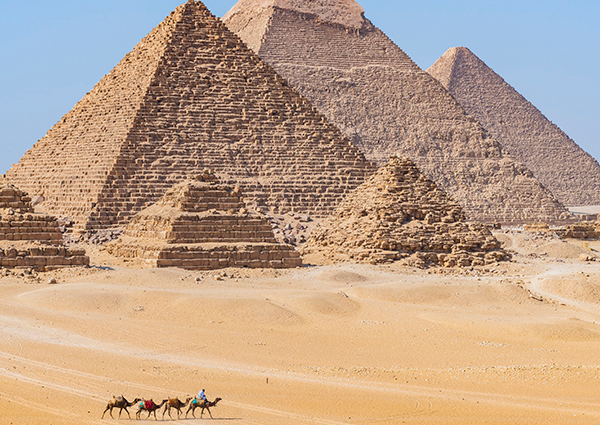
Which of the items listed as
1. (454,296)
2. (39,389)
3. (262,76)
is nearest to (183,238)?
(454,296)

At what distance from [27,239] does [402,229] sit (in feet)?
30.0

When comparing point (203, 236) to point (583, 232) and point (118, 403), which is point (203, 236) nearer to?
point (118, 403)

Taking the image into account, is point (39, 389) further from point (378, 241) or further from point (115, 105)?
point (115, 105)

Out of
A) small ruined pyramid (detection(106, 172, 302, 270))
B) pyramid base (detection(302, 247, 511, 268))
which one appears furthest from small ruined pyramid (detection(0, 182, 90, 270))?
pyramid base (detection(302, 247, 511, 268))

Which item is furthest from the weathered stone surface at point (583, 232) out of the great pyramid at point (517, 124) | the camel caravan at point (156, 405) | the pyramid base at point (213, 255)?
the great pyramid at point (517, 124)

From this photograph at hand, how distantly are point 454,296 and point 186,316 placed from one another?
6.18 m

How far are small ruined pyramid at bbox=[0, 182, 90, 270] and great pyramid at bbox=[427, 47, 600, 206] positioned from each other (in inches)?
4276

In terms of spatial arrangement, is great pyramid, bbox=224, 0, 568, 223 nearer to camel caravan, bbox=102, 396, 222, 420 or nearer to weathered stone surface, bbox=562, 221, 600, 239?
weathered stone surface, bbox=562, 221, 600, 239

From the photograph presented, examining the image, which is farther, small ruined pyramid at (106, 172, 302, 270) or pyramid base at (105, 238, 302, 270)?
small ruined pyramid at (106, 172, 302, 270)

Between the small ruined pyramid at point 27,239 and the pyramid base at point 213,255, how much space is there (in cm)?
187

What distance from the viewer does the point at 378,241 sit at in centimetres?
3066

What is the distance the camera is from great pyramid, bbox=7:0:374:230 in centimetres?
4878

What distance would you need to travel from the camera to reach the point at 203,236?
92.7 feet

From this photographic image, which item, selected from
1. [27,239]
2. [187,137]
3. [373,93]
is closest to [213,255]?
[27,239]
